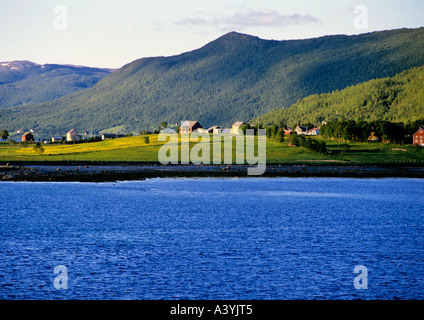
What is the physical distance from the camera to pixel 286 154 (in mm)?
137250

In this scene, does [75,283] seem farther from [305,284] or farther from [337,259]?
[337,259]

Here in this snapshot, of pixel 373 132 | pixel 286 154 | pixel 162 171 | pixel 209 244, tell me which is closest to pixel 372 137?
pixel 373 132

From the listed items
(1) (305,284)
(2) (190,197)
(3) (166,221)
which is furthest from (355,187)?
(1) (305,284)

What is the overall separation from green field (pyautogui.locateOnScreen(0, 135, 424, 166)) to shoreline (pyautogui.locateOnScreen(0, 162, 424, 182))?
8612 mm

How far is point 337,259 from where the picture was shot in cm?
3797

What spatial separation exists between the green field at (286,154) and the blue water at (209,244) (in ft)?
167

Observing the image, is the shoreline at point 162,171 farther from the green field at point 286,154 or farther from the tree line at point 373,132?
the tree line at point 373,132

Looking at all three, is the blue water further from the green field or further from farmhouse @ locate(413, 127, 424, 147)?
farmhouse @ locate(413, 127, 424, 147)

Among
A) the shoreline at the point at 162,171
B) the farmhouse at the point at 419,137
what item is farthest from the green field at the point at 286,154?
the farmhouse at the point at 419,137

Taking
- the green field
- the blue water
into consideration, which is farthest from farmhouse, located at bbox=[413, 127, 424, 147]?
the blue water

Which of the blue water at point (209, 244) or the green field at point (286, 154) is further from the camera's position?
the green field at point (286, 154)

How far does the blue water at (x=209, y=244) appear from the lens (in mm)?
30906
